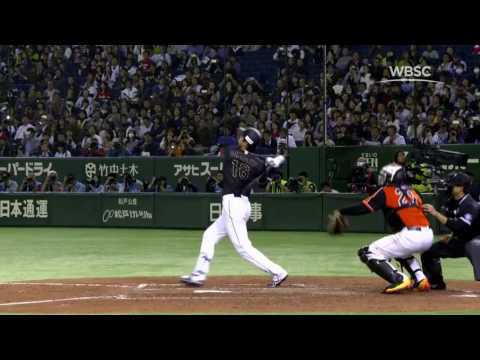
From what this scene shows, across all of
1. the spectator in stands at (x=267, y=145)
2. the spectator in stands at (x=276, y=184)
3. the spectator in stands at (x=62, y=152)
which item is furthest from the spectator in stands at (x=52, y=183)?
the spectator in stands at (x=267, y=145)

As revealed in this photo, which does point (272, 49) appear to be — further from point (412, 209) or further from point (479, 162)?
point (412, 209)

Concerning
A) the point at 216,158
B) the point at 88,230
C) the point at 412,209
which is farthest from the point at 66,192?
the point at 412,209

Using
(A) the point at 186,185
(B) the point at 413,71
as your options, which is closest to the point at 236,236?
(B) the point at 413,71

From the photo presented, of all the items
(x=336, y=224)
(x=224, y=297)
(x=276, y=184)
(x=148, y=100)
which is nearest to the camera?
(x=224, y=297)

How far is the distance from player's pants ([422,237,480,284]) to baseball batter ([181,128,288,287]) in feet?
5.35

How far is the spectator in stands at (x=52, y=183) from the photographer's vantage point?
22000 mm

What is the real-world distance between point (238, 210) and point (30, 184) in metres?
12.8

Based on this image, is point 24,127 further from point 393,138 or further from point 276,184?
point 393,138

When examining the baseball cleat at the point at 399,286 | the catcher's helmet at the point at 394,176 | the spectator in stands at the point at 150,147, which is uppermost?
the spectator in stands at the point at 150,147

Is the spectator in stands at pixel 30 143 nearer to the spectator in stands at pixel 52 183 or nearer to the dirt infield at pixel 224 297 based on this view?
the spectator in stands at pixel 52 183

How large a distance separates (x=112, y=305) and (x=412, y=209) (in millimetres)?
3436

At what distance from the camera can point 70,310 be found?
29.0 feet

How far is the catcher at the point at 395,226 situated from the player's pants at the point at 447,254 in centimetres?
22

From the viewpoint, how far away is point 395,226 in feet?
33.5
